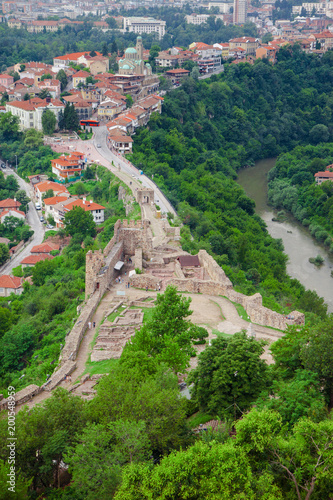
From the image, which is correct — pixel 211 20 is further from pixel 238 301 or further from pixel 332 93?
pixel 238 301

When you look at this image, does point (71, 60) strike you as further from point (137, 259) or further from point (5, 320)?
point (137, 259)

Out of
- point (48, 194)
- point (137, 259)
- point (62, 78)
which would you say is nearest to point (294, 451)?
point (137, 259)

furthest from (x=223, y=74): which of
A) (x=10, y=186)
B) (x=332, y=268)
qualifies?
(x=332, y=268)

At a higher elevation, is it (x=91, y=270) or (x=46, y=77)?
(x=46, y=77)

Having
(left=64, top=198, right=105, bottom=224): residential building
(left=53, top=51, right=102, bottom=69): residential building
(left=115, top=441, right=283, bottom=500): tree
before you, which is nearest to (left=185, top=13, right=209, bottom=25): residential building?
(left=53, top=51, right=102, bottom=69): residential building

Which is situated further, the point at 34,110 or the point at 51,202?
the point at 34,110

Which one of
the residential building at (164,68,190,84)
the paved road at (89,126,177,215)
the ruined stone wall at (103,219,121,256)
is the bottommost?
the paved road at (89,126,177,215)

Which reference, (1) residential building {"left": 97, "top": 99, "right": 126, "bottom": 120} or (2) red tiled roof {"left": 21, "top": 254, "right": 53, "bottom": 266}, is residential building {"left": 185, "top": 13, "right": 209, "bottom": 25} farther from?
(2) red tiled roof {"left": 21, "top": 254, "right": 53, "bottom": 266}
